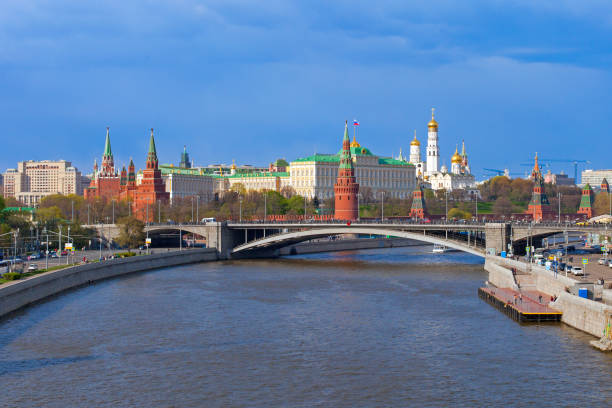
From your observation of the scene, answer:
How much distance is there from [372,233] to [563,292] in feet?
115

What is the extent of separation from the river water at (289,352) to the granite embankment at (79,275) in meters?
0.92

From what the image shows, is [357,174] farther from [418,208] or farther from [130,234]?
[130,234]

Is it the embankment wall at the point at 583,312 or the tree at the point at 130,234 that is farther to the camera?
the tree at the point at 130,234

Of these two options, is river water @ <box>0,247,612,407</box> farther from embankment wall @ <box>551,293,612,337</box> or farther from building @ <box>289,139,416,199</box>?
building @ <box>289,139,416,199</box>

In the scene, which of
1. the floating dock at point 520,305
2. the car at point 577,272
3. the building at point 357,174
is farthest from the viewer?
the building at point 357,174

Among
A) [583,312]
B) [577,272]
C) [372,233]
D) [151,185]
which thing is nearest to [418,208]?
[151,185]

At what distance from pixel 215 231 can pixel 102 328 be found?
138 feet

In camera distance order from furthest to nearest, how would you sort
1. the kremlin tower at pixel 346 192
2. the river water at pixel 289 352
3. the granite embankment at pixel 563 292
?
the kremlin tower at pixel 346 192 → the granite embankment at pixel 563 292 → the river water at pixel 289 352

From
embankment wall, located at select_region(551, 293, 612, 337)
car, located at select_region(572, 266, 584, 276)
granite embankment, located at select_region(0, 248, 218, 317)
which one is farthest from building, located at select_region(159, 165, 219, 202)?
embankment wall, located at select_region(551, 293, 612, 337)

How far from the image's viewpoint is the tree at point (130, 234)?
82.2 metres

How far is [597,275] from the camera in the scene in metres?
46.2

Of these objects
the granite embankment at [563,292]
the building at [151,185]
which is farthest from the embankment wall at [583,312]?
the building at [151,185]

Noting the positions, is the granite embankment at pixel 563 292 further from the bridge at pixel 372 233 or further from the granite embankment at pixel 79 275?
the granite embankment at pixel 79 275

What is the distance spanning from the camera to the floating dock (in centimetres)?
3831
